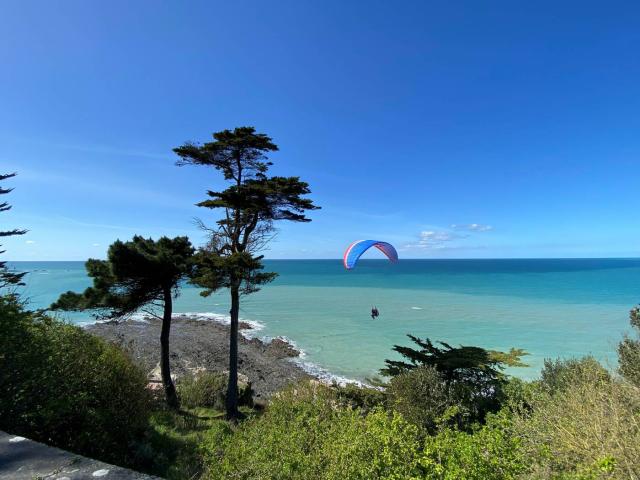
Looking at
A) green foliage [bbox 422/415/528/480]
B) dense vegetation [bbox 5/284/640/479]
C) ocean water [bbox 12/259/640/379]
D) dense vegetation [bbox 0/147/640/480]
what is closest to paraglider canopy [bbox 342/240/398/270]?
ocean water [bbox 12/259/640/379]

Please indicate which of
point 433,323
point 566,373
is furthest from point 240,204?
point 433,323

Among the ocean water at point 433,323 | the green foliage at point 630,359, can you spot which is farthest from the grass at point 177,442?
the green foliage at point 630,359

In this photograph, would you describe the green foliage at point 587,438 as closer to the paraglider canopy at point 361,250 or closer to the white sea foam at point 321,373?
the white sea foam at point 321,373

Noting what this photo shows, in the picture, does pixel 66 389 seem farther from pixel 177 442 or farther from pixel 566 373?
pixel 566 373

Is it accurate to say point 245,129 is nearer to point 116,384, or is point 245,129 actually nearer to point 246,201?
point 246,201

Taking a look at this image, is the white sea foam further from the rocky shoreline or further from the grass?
the grass
